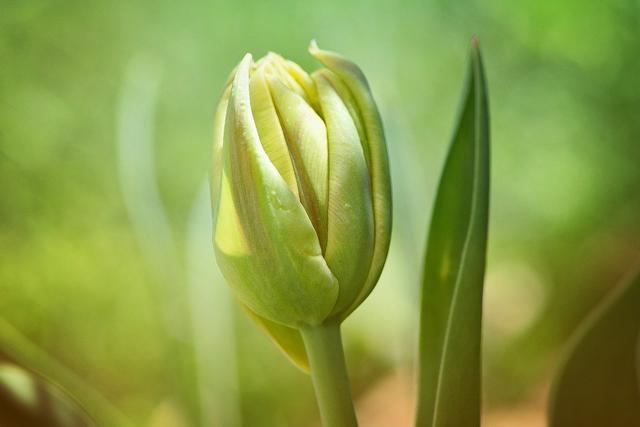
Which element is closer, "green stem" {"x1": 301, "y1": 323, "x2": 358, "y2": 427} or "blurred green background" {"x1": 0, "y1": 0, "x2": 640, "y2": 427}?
"green stem" {"x1": 301, "y1": 323, "x2": 358, "y2": 427}

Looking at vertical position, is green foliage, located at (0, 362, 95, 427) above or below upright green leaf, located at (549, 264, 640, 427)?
above

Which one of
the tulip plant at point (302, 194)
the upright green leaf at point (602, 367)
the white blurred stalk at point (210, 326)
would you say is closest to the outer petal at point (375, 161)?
the tulip plant at point (302, 194)

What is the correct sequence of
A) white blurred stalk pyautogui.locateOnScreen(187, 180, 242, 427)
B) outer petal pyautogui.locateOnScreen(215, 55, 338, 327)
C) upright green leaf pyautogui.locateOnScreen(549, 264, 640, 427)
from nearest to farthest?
outer petal pyautogui.locateOnScreen(215, 55, 338, 327) < upright green leaf pyautogui.locateOnScreen(549, 264, 640, 427) < white blurred stalk pyautogui.locateOnScreen(187, 180, 242, 427)

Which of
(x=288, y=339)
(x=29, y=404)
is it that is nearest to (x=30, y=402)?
(x=29, y=404)

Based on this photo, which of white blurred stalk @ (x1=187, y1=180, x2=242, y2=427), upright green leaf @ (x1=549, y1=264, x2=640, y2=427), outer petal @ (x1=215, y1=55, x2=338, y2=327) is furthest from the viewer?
white blurred stalk @ (x1=187, y1=180, x2=242, y2=427)

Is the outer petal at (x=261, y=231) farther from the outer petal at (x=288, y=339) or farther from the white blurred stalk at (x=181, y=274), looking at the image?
the white blurred stalk at (x=181, y=274)

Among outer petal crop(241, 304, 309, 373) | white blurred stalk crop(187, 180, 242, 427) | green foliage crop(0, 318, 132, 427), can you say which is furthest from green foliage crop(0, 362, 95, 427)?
white blurred stalk crop(187, 180, 242, 427)

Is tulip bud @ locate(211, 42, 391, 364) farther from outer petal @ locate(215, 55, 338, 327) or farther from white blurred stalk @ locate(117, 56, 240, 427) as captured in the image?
white blurred stalk @ locate(117, 56, 240, 427)
